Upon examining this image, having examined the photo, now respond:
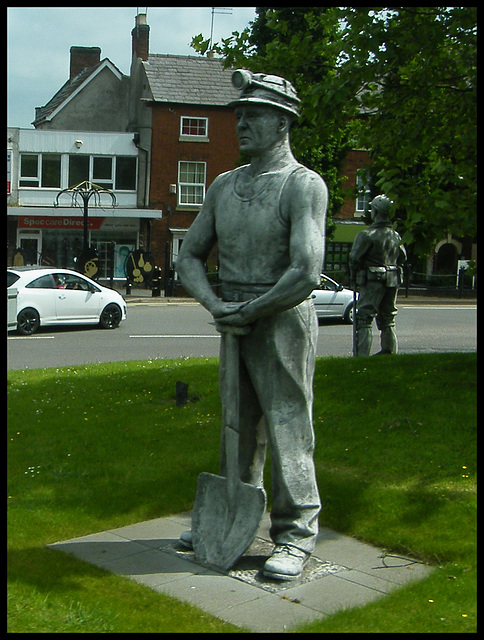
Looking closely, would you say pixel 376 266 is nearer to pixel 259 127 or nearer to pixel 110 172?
pixel 259 127

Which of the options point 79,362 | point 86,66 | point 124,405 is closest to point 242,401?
point 124,405

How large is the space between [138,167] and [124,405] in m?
33.8

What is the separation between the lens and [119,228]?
1646 inches

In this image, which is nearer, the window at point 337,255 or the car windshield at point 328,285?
the car windshield at point 328,285

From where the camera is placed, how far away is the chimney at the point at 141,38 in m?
44.0

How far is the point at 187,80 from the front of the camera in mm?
42281

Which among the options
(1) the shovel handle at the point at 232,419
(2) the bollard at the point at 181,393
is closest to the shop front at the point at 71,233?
(2) the bollard at the point at 181,393

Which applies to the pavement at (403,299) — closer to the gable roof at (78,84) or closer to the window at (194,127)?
the window at (194,127)

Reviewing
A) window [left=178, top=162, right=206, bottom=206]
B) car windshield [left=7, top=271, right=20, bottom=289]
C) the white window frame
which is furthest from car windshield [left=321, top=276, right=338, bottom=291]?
window [left=178, top=162, right=206, bottom=206]

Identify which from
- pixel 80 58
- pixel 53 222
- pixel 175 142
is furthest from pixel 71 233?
pixel 80 58

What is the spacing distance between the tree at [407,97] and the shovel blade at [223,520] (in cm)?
342

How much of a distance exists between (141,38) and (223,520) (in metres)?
41.7

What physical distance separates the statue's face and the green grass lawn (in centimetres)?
264

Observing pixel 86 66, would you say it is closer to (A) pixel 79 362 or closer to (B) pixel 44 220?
(B) pixel 44 220
